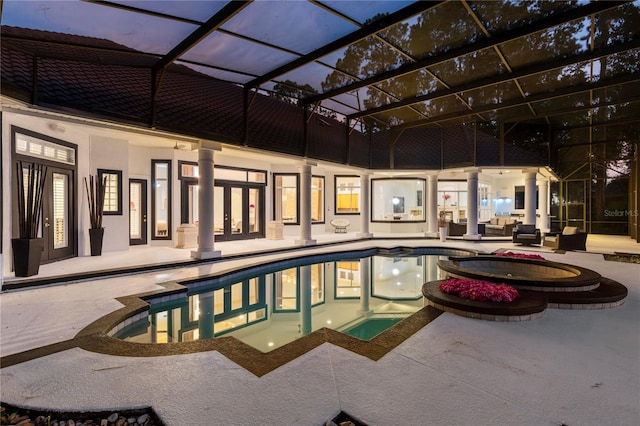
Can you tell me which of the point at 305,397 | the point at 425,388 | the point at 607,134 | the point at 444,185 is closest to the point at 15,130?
the point at 305,397

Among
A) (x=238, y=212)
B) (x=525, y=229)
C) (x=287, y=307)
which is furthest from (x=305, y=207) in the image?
(x=525, y=229)

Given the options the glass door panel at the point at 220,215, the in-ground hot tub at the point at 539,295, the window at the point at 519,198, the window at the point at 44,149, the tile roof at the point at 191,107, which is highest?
the tile roof at the point at 191,107

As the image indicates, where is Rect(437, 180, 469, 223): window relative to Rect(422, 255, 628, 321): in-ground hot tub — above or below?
above

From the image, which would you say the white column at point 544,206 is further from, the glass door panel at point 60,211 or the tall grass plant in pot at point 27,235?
the glass door panel at point 60,211

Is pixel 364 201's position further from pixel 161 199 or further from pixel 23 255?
pixel 23 255

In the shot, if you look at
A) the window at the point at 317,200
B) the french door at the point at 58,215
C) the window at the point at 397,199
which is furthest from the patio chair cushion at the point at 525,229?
the french door at the point at 58,215

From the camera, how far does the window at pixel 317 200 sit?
51.5 feet

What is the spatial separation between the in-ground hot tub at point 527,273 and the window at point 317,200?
9279mm

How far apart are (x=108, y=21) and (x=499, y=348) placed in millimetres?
7039

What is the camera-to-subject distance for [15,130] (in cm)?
604

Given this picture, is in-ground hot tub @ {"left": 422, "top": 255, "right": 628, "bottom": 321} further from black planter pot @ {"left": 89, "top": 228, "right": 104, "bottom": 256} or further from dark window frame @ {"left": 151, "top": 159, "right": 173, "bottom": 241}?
dark window frame @ {"left": 151, "top": 159, "right": 173, "bottom": 241}

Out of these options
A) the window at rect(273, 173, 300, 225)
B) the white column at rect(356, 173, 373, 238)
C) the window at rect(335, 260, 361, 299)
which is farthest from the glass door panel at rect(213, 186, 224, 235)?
the white column at rect(356, 173, 373, 238)

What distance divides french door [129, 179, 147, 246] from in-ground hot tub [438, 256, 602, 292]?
374 inches

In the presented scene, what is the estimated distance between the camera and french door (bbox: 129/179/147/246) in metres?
10.4
